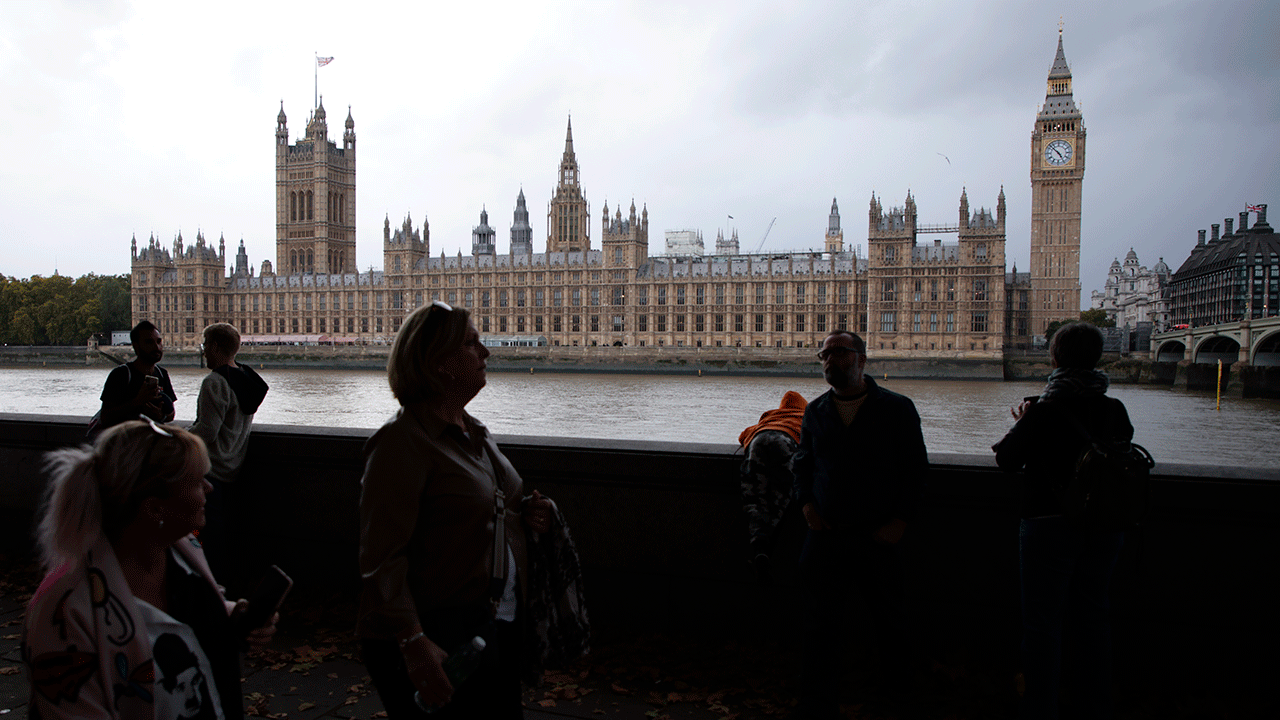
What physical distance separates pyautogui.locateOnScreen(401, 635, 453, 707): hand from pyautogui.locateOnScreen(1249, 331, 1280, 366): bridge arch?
43.9 meters

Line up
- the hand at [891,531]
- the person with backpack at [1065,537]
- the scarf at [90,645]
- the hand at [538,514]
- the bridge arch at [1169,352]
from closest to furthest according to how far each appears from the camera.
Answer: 1. the scarf at [90,645]
2. the hand at [538,514]
3. the person with backpack at [1065,537]
4. the hand at [891,531]
5. the bridge arch at [1169,352]

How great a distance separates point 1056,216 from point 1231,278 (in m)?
26.3

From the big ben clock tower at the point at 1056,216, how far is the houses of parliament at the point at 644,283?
0.11 m

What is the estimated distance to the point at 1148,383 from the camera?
1703 inches

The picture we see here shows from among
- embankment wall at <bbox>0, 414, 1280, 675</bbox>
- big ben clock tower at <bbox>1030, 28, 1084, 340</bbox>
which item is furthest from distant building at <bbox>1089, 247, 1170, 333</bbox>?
embankment wall at <bbox>0, 414, 1280, 675</bbox>

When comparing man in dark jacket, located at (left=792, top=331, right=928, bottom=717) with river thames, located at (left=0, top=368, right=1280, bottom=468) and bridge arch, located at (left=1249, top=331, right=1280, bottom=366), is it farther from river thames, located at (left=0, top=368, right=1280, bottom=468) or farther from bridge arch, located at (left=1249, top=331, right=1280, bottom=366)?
bridge arch, located at (left=1249, top=331, right=1280, bottom=366)

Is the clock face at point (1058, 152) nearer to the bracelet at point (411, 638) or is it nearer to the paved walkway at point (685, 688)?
the paved walkway at point (685, 688)

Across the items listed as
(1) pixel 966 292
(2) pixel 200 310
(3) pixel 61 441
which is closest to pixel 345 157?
(2) pixel 200 310

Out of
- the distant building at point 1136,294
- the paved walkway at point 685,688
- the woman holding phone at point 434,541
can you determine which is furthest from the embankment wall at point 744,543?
the distant building at point 1136,294

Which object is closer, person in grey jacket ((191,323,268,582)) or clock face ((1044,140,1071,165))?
person in grey jacket ((191,323,268,582))

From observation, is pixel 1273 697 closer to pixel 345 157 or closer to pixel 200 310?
pixel 200 310

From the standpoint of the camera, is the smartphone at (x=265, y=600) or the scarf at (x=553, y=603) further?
the scarf at (x=553, y=603)

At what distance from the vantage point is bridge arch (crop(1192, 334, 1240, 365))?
1599 inches

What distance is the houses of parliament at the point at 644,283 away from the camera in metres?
54.6
